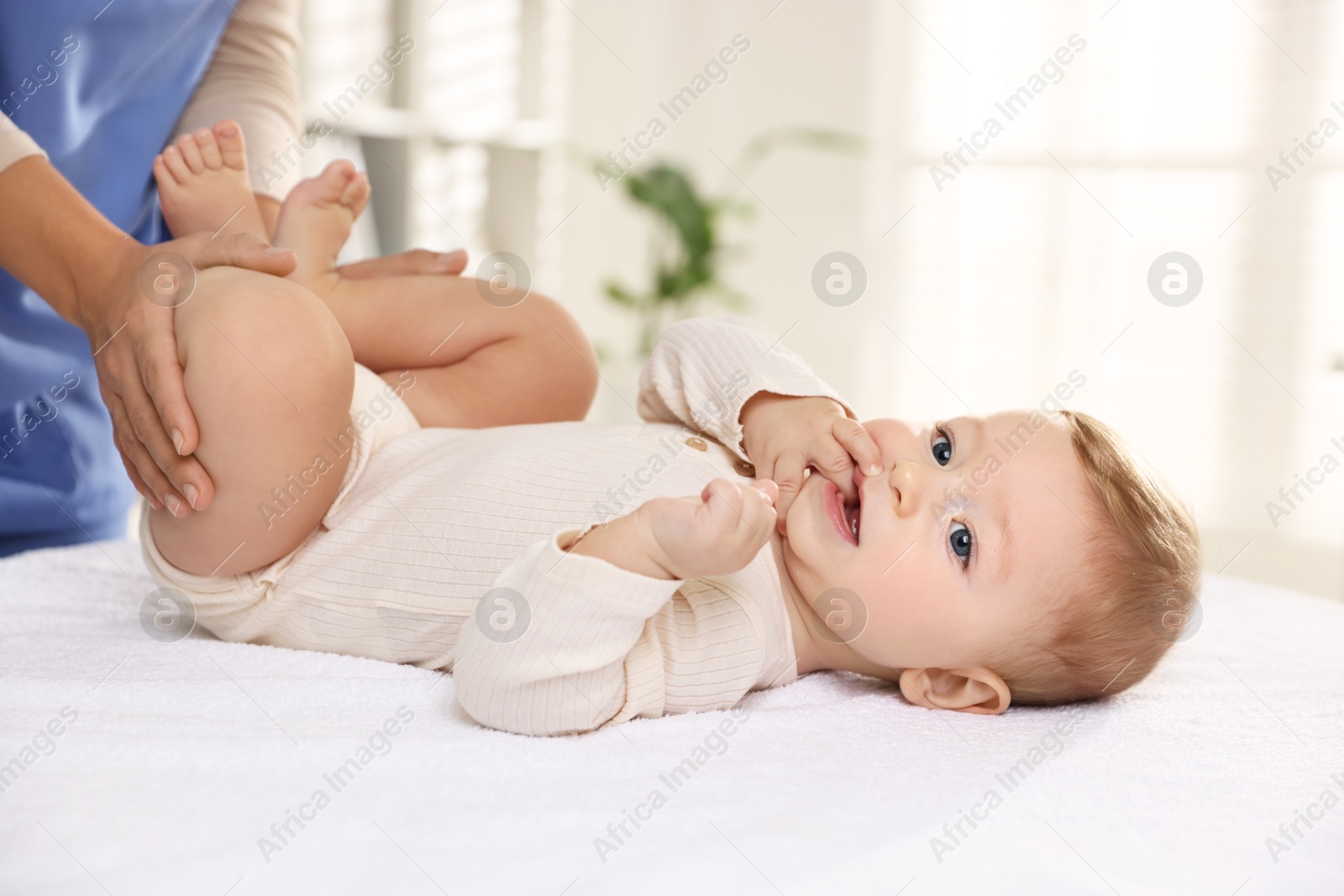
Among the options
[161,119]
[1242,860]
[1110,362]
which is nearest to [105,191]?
[161,119]

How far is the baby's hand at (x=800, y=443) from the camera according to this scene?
0.95 m

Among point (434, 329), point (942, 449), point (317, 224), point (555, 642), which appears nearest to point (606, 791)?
point (555, 642)

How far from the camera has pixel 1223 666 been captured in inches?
39.3

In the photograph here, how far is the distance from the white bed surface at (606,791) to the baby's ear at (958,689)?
0.03 meters

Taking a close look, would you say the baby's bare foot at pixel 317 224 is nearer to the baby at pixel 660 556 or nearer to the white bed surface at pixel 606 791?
the baby at pixel 660 556

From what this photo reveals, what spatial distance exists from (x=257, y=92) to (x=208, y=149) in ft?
0.57

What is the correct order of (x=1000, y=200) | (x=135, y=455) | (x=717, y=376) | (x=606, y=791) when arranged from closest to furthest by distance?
(x=606, y=791) → (x=135, y=455) → (x=717, y=376) → (x=1000, y=200)

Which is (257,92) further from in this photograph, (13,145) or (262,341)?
(262,341)

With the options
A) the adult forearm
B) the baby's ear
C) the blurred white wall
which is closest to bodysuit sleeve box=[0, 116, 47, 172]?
the adult forearm

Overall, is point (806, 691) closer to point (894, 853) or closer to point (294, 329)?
point (894, 853)

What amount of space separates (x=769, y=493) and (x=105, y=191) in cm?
89

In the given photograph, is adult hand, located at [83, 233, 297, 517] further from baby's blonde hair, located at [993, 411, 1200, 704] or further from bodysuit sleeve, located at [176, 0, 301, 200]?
baby's blonde hair, located at [993, 411, 1200, 704]

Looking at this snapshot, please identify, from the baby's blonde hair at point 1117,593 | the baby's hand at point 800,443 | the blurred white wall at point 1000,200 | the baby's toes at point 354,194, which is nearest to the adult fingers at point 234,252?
the baby's toes at point 354,194

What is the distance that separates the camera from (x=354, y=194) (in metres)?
1.14
